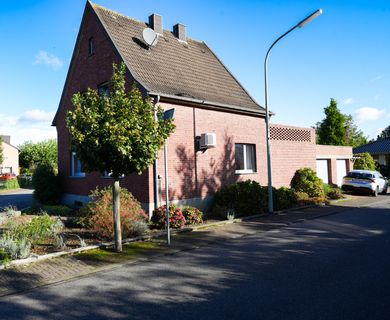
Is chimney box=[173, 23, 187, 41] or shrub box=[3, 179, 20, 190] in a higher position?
chimney box=[173, 23, 187, 41]

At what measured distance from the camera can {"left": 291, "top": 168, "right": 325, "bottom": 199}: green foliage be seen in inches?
627

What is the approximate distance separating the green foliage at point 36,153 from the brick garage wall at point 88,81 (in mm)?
39006

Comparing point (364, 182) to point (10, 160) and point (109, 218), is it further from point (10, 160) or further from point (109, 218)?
point (10, 160)

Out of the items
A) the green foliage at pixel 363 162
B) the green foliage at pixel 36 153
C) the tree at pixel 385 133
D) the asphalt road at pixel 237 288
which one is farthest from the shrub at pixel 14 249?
the tree at pixel 385 133

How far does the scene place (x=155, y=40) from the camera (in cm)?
1411

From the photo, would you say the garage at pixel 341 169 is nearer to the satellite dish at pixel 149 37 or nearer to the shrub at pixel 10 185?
the satellite dish at pixel 149 37

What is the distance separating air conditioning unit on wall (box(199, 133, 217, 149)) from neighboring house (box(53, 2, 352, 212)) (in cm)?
4

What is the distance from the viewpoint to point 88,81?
14734 millimetres

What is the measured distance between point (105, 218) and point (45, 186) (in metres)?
8.82

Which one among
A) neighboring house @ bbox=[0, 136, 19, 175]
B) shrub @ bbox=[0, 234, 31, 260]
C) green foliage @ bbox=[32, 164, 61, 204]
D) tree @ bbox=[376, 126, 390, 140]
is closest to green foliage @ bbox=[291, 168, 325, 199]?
green foliage @ bbox=[32, 164, 61, 204]

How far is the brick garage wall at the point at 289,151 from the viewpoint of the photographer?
16.5 metres

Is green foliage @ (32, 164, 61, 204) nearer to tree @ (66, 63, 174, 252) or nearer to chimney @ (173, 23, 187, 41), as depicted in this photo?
chimney @ (173, 23, 187, 41)

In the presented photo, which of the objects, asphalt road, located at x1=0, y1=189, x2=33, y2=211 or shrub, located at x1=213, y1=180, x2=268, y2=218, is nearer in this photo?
shrub, located at x1=213, y1=180, x2=268, y2=218

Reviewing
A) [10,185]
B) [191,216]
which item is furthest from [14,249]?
[10,185]
